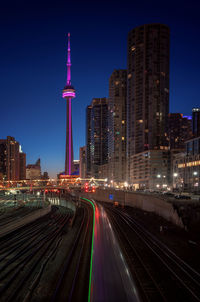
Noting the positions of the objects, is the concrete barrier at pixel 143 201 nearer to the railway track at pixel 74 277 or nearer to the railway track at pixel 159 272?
the railway track at pixel 159 272

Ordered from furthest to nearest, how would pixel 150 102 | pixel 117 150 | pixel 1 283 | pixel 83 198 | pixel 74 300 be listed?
pixel 117 150
pixel 150 102
pixel 83 198
pixel 1 283
pixel 74 300

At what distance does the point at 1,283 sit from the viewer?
21078 mm

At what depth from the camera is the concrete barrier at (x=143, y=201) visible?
42.9m

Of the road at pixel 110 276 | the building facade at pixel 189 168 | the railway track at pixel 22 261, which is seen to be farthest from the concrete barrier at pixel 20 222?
the building facade at pixel 189 168

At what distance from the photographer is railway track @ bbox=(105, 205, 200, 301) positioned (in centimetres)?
1805

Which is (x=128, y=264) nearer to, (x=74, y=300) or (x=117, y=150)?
(x=74, y=300)

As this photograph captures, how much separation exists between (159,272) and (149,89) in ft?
476

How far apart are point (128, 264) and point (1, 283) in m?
10.5

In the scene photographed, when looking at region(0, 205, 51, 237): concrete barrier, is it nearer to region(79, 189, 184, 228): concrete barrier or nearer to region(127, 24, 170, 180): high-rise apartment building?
region(79, 189, 184, 228): concrete barrier

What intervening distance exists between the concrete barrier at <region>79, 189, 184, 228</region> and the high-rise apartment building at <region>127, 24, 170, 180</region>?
2219 inches

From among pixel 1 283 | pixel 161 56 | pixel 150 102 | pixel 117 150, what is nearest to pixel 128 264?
pixel 1 283

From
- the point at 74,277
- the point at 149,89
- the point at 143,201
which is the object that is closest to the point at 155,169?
the point at 149,89

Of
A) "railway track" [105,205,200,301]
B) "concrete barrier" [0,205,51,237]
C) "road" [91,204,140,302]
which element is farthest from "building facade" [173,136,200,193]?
"road" [91,204,140,302]

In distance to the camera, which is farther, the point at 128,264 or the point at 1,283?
the point at 128,264
